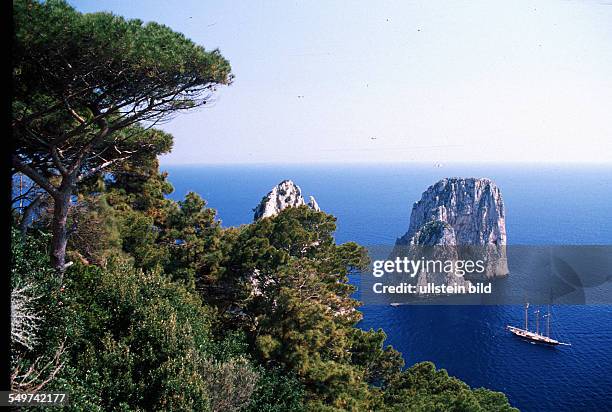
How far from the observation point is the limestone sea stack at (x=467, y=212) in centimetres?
6200

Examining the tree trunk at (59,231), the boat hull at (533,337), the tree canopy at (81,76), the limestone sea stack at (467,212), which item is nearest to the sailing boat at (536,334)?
the boat hull at (533,337)

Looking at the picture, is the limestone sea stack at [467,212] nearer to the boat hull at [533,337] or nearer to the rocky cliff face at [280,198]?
the boat hull at [533,337]

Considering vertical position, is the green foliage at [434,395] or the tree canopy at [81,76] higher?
the tree canopy at [81,76]

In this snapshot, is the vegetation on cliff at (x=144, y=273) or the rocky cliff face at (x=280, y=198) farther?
the rocky cliff face at (x=280, y=198)

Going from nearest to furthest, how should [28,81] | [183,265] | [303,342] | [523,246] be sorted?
[28,81] → [303,342] → [183,265] → [523,246]

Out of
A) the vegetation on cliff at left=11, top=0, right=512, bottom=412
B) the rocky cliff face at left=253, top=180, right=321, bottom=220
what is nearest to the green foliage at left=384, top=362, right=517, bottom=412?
the vegetation on cliff at left=11, top=0, right=512, bottom=412

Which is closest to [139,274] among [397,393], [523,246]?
[397,393]

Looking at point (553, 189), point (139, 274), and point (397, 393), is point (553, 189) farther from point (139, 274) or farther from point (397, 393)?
point (139, 274)

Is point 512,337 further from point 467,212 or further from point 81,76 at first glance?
point 81,76

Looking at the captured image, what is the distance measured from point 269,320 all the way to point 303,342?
0.92 meters

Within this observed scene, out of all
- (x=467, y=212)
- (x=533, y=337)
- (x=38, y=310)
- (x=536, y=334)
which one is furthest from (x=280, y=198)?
(x=467, y=212)

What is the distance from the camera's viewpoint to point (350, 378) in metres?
10.7

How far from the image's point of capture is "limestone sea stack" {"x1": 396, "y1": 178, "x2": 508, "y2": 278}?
62.0m

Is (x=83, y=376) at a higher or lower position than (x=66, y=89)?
lower
